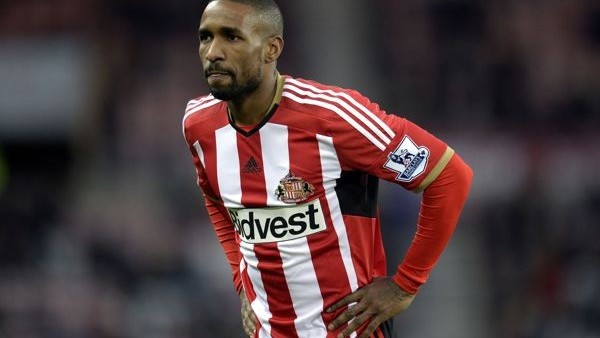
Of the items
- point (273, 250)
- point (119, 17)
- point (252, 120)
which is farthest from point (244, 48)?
point (119, 17)

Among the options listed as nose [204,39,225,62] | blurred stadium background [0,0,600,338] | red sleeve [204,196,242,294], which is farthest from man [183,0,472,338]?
blurred stadium background [0,0,600,338]

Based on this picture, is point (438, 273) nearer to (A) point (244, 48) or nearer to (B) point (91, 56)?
(B) point (91, 56)

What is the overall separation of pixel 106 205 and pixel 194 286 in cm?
180

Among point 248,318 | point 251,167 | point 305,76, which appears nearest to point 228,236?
point 248,318

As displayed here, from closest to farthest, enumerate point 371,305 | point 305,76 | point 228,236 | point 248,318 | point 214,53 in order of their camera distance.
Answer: point 214,53
point 371,305
point 248,318
point 228,236
point 305,76

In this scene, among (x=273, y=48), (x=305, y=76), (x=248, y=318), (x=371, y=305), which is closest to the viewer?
(x=273, y=48)

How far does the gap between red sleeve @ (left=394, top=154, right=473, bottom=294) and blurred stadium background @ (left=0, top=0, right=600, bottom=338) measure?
4.94 m

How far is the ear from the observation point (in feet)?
12.5

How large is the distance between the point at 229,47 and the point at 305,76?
762 centimetres

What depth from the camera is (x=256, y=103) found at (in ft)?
12.7

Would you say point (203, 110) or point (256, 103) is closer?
point (256, 103)

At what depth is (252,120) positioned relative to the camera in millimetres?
3895

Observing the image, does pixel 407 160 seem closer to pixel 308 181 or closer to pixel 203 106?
pixel 308 181

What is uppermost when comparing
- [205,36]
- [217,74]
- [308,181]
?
[205,36]
